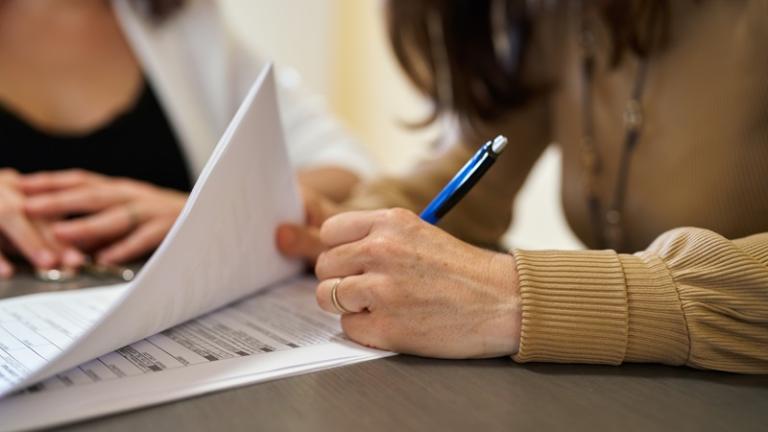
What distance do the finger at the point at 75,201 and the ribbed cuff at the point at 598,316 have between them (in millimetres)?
536

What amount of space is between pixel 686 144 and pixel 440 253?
1.38 feet

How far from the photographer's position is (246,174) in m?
0.53

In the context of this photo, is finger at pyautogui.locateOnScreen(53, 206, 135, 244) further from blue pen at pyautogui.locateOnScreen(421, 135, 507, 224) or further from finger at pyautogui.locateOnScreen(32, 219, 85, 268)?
blue pen at pyautogui.locateOnScreen(421, 135, 507, 224)

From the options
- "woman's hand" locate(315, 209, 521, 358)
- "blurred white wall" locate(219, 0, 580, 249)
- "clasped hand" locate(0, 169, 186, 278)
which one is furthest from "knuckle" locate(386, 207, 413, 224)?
"blurred white wall" locate(219, 0, 580, 249)

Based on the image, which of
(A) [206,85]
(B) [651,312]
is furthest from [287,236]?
(A) [206,85]

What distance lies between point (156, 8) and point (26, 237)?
51cm

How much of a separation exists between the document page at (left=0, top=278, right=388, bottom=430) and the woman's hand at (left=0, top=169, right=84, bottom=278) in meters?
0.19

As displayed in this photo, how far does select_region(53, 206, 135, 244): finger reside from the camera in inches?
29.7

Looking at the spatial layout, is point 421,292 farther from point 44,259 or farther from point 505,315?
point 44,259

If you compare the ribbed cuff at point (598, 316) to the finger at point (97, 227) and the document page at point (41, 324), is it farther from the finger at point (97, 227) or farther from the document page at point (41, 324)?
the finger at point (97, 227)

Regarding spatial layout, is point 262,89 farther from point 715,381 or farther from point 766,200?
point 766,200

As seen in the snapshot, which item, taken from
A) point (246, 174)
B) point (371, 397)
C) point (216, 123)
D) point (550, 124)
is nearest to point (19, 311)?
point (246, 174)

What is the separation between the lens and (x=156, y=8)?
3.57ft

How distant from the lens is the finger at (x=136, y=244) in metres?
0.77
